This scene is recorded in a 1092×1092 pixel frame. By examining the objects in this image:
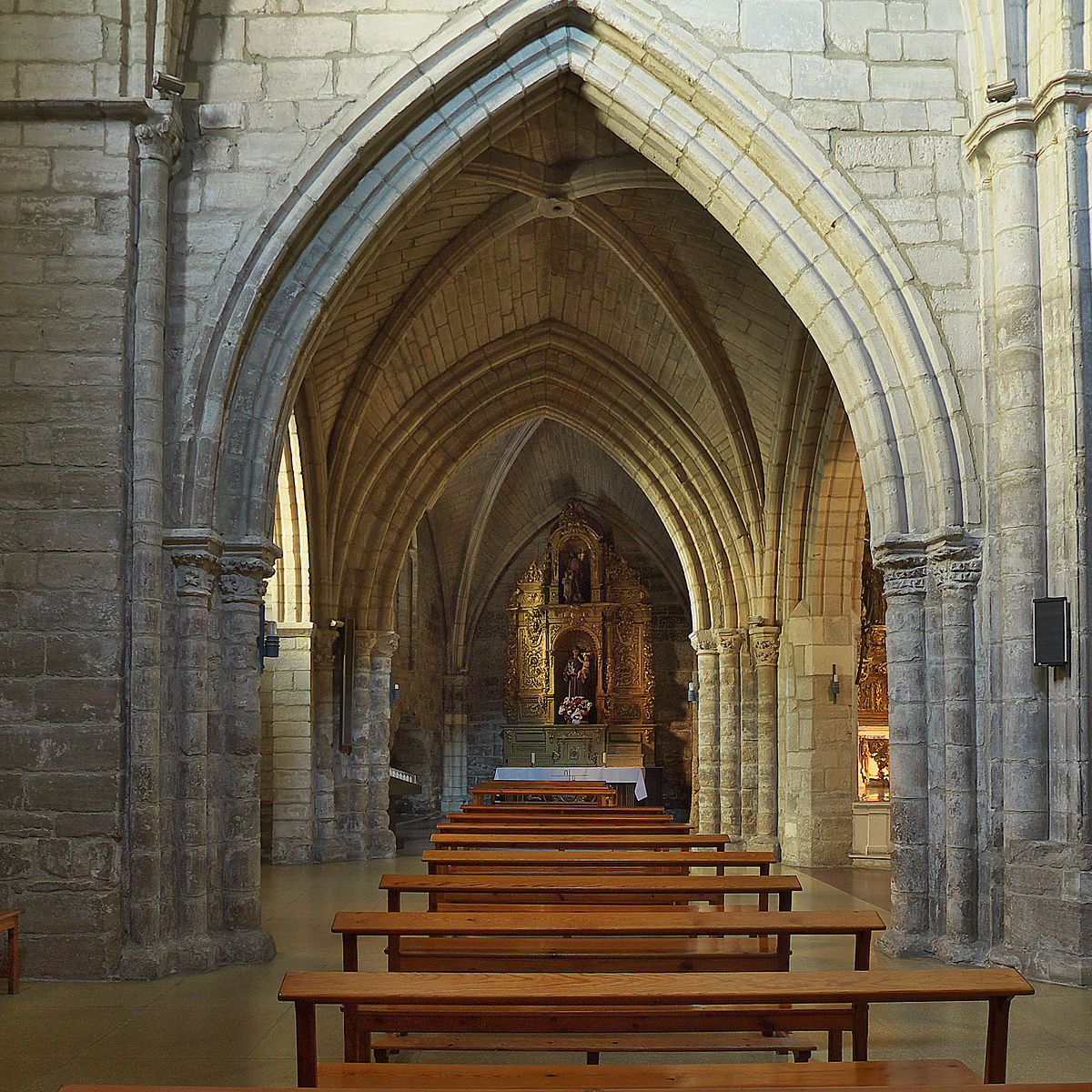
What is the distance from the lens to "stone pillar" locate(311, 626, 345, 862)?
460 inches

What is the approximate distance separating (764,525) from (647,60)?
5.97m

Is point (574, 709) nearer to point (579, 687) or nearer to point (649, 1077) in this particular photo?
point (579, 687)

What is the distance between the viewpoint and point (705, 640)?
46.5ft

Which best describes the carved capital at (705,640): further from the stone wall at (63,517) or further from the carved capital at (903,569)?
the stone wall at (63,517)

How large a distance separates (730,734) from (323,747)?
14.3 ft

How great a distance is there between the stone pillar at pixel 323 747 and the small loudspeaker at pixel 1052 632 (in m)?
7.42

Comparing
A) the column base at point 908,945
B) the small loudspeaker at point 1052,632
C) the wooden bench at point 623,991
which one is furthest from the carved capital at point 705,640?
the wooden bench at point 623,991

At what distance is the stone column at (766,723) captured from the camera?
1238 centimetres

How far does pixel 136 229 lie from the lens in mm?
6492

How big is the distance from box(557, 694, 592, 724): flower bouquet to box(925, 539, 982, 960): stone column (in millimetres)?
14333

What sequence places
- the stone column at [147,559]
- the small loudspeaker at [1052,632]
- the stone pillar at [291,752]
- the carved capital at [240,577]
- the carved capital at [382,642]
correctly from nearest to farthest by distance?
1. the small loudspeaker at [1052,632]
2. the stone column at [147,559]
3. the carved capital at [240,577]
4. the stone pillar at [291,752]
5. the carved capital at [382,642]

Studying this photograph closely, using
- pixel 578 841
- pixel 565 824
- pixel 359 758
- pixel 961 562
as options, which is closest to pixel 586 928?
pixel 578 841

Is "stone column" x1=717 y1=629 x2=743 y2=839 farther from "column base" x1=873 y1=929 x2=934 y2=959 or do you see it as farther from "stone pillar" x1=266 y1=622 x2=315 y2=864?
"column base" x1=873 y1=929 x2=934 y2=959

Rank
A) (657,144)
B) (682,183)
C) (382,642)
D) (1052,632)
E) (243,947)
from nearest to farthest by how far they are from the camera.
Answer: (1052,632) → (243,947) → (657,144) → (682,183) → (382,642)
